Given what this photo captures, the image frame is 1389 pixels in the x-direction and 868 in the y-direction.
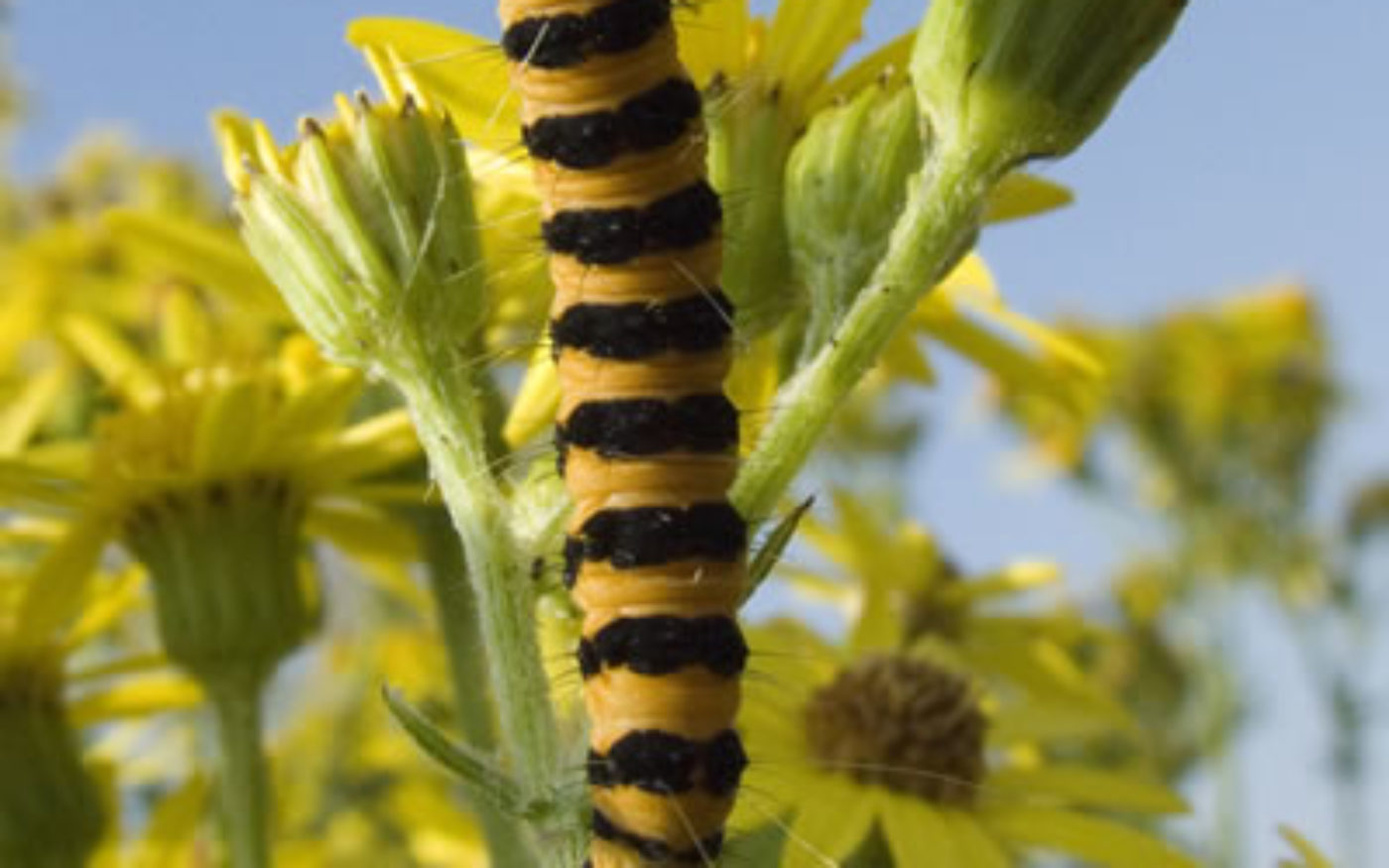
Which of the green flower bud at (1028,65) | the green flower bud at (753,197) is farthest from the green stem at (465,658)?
the green flower bud at (1028,65)

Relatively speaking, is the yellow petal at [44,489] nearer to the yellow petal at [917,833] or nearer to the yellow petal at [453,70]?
the yellow petal at [453,70]

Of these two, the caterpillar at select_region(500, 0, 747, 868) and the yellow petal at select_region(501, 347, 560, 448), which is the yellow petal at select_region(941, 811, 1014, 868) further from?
the caterpillar at select_region(500, 0, 747, 868)

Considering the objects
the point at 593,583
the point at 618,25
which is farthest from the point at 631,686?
the point at 618,25

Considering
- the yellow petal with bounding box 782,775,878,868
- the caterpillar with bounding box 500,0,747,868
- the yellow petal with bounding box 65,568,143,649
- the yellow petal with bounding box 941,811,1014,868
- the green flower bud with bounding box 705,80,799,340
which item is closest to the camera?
the caterpillar with bounding box 500,0,747,868

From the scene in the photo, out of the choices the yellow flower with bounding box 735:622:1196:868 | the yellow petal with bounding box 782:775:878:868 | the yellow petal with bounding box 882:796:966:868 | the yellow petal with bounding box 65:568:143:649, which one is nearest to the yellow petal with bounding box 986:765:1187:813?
the yellow flower with bounding box 735:622:1196:868

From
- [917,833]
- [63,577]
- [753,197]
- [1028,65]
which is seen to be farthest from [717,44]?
[63,577]

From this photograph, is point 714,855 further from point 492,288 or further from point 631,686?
point 492,288
